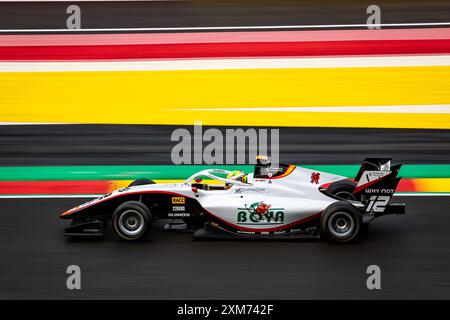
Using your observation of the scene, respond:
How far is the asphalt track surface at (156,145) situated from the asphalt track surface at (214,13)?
2947mm

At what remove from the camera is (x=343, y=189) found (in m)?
8.34

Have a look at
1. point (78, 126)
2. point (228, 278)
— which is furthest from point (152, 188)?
point (78, 126)

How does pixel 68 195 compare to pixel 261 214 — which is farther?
pixel 68 195

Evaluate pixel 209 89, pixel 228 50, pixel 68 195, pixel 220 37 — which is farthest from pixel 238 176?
pixel 220 37

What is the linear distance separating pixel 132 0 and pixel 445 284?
9.99 m

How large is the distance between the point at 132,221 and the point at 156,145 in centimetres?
383

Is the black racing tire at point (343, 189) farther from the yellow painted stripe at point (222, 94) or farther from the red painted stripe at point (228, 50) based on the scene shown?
the red painted stripe at point (228, 50)

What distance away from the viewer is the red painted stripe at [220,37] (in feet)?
41.5

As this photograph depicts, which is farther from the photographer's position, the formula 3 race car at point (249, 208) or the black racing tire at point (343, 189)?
the black racing tire at point (343, 189)

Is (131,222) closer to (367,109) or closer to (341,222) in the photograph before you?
(341,222)

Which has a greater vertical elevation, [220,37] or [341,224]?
[220,37]

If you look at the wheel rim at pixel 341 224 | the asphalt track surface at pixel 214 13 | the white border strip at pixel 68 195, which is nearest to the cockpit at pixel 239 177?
the wheel rim at pixel 341 224

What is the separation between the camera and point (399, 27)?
12867 mm

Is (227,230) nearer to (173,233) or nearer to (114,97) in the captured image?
(173,233)
